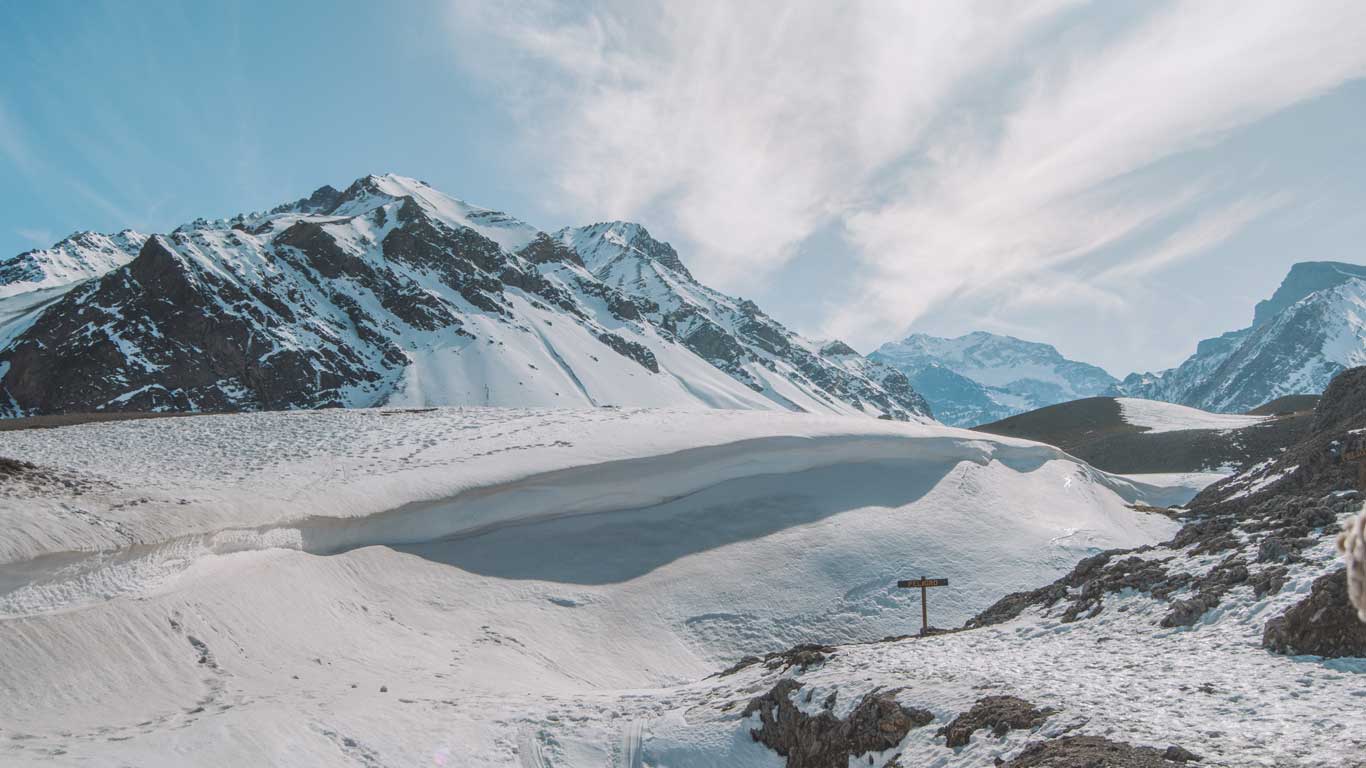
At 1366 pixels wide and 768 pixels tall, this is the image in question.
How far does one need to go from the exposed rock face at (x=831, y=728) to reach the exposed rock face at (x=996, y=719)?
555 millimetres

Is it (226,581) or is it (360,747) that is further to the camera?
(226,581)

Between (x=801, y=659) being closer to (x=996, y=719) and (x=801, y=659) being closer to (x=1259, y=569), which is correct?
(x=996, y=719)

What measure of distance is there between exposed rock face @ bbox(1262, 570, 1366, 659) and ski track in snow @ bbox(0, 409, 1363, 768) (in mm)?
356

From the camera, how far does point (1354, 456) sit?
15766 millimetres

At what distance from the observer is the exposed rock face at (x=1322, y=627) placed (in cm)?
874

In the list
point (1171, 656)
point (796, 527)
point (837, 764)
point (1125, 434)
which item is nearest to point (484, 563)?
point (796, 527)

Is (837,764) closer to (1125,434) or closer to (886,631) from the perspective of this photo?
(886,631)

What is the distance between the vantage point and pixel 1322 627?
9070mm

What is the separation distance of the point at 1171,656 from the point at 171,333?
454ft

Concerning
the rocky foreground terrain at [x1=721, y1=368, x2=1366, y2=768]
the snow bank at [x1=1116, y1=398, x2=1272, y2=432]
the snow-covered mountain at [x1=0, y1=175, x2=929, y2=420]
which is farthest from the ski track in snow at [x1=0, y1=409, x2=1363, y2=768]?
the snow-covered mountain at [x1=0, y1=175, x2=929, y2=420]

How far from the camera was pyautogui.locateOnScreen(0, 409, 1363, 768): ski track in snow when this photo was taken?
33.8 feet

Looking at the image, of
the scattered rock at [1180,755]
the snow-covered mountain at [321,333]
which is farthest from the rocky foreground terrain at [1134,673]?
the snow-covered mountain at [321,333]

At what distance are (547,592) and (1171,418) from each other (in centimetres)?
9584

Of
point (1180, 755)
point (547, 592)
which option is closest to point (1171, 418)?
point (547, 592)
